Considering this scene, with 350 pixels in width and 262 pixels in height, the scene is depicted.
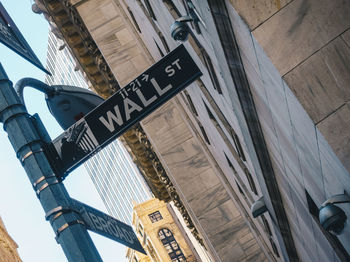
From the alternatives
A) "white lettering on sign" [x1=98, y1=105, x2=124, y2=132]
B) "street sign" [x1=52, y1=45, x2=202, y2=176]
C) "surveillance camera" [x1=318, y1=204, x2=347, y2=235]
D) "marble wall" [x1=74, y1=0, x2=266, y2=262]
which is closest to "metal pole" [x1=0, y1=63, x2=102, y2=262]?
"street sign" [x1=52, y1=45, x2=202, y2=176]

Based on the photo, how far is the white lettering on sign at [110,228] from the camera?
21.6 ft

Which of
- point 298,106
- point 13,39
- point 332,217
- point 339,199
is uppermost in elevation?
point 13,39

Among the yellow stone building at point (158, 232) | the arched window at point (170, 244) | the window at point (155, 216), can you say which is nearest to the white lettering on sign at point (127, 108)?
the arched window at point (170, 244)

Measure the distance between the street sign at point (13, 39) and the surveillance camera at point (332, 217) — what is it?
3.95 meters

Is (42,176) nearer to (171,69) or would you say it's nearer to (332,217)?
(171,69)

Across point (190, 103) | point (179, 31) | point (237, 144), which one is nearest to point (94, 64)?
point (190, 103)

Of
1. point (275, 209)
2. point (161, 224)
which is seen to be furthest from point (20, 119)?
point (161, 224)

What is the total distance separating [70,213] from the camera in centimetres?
608

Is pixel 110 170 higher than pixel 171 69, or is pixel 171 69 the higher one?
pixel 110 170

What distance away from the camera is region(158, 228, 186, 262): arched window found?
338 feet

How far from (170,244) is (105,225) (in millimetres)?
99563

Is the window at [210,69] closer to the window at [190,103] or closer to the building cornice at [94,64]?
the window at [190,103]

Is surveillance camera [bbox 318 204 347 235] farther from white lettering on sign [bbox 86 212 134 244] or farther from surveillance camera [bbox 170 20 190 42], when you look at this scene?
surveillance camera [bbox 170 20 190 42]

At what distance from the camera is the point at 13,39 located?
7.09 meters
